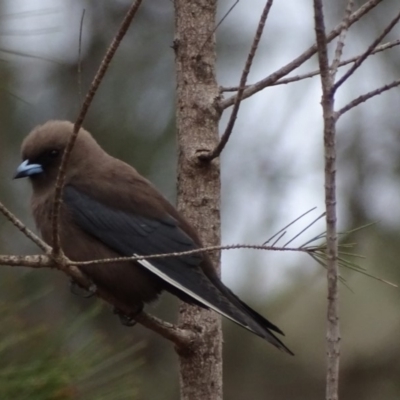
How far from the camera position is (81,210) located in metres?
4.00

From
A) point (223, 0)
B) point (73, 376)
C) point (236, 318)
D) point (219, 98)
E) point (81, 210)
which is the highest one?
point (223, 0)

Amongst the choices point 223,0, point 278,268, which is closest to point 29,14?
point 223,0

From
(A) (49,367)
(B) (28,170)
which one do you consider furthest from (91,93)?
(B) (28,170)

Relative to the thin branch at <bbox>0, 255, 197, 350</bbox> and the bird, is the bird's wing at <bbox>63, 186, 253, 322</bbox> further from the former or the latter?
the thin branch at <bbox>0, 255, 197, 350</bbox>

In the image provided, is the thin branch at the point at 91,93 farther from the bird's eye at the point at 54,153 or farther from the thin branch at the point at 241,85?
the bird's eye at the point at 54,153

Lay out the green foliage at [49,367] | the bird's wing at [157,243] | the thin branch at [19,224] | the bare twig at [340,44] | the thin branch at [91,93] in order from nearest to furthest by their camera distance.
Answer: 1. the thin branch at [91,93]
2. the bare twig at [340,44]
3. the thin branch at [19,224]
4. the green foliage at [49,367]
5. the bird's wing at [157,243]

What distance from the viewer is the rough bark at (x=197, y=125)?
3711 millimetres


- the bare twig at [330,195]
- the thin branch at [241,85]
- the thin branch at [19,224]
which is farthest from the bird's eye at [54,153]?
the bare twig at [330,195]

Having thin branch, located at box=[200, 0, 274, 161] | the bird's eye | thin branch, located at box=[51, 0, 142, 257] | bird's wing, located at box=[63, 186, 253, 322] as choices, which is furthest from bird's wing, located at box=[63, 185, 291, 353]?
thin branch, located at box=[51, 0, 142, 257]

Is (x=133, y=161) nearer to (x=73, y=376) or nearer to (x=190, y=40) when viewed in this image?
(x=190, y=40)

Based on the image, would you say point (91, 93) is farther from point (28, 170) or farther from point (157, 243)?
point (28, 170)

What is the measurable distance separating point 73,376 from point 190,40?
1.41 metres

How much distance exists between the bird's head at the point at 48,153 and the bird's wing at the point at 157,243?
17 cm

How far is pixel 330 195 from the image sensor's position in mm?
2490
